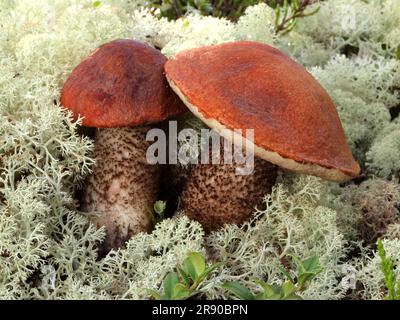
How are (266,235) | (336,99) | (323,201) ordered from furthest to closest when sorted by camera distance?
(336,99) < (323,201) < (266,235)

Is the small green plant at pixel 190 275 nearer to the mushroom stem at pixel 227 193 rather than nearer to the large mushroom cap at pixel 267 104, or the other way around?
the large mushroom cap at pixel 267 104

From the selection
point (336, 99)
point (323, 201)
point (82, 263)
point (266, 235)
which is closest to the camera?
point (82, 263)

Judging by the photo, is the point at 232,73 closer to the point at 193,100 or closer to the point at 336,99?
the point at 193,100

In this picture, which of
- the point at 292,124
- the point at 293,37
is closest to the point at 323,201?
the point at 292,124

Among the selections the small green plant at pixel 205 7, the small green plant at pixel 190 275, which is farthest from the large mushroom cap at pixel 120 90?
the small green plant at pixel 205 7

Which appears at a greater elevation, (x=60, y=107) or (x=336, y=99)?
(x=60, y=107)

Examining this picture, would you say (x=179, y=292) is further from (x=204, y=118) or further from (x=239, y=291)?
(x=204, y=118)
